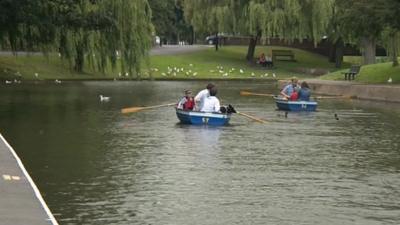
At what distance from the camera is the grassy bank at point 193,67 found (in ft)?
201

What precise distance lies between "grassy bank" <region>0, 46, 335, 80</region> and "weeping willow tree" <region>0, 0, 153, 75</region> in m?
4.98

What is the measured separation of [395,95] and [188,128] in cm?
1745

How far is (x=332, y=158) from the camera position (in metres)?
19.1

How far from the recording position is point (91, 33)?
1957 inches

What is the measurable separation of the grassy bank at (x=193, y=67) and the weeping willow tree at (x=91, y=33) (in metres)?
4.98

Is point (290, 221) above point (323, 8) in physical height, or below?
below

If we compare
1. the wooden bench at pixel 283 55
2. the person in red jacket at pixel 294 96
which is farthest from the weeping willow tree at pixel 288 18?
the person in red jacket at pixel 294 96

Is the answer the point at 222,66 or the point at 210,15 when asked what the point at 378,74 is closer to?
the point at 210,15

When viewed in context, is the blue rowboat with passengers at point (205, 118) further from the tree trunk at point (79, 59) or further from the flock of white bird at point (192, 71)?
the flock of white bird at point (192, 71)

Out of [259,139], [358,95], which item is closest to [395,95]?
[358,95]

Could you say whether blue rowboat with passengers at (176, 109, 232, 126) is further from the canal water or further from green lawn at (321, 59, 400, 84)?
green lawn at (321, 59, 400, 84)

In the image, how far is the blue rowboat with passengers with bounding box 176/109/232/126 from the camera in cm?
2698

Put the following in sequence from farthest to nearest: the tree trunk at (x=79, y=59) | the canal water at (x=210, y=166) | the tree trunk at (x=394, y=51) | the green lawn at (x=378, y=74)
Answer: the tree trunk at (x=394, y=51), the tree trunk at (x=79, y=59), the green lawn at (x=378, y=74), the canal water at (x=210, y=166)

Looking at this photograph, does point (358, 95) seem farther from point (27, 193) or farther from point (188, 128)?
point (27, 193)
